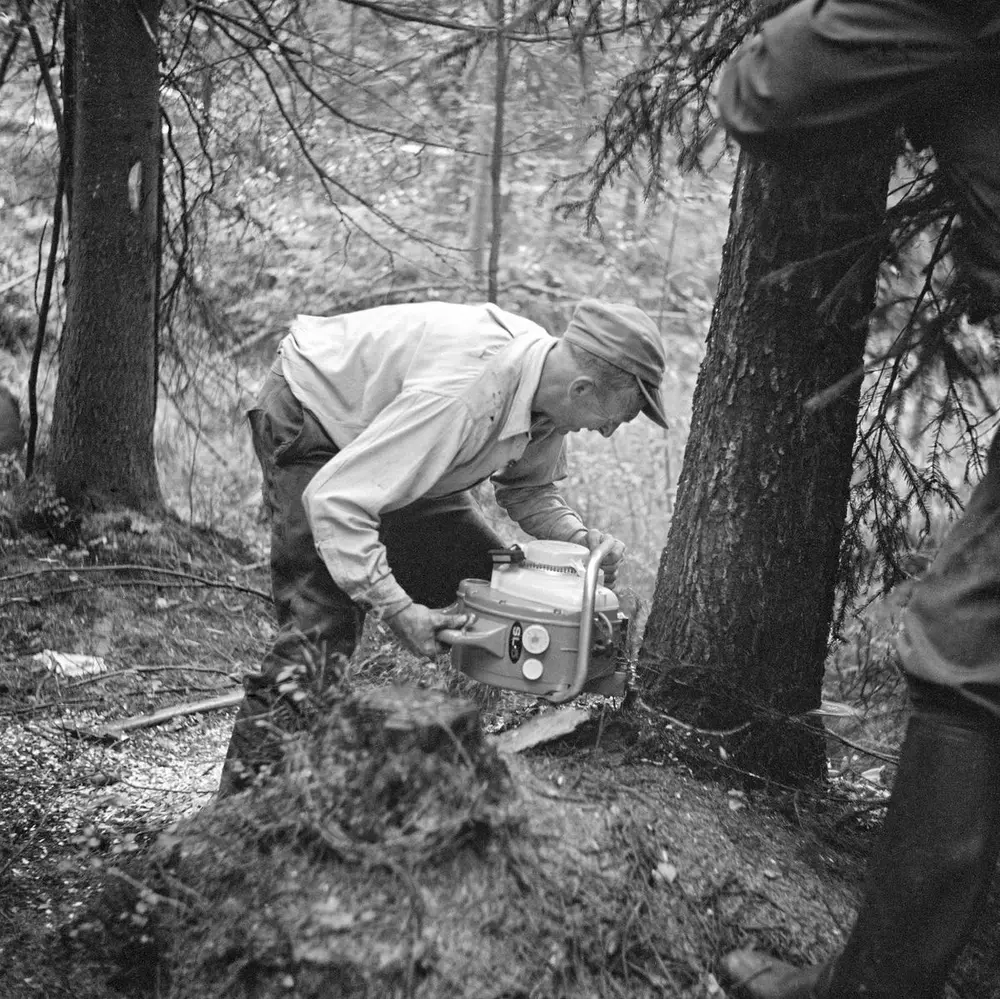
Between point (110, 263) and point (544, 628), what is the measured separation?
3.82 meters

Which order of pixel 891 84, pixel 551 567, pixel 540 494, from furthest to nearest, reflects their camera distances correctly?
pixel 540 494 < pixel 551 567 < pixel 891 84

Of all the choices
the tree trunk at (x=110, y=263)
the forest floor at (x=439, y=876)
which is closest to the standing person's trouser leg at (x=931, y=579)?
the forest floor at (x=439, y=876)

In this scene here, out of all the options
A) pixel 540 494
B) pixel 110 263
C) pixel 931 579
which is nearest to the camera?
pixel 931 579

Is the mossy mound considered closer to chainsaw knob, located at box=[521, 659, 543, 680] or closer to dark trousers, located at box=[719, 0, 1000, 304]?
chainsaw knob, located at box=[521, 659, 543, 680]

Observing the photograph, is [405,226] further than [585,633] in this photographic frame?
Yes

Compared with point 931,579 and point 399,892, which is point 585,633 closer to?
point 399,892

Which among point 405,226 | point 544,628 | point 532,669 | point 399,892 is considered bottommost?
point 399,892

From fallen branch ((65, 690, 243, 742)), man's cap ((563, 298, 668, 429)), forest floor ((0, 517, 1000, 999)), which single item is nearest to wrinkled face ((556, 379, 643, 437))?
man's cap ((563, 298, 668, 429))

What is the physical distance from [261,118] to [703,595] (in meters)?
4.33

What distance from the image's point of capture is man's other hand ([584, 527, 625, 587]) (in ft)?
10.8

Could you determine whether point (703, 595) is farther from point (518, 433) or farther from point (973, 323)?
point (973, 323)

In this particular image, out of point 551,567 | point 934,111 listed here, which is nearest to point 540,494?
point 551,567

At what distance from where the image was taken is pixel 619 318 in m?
2.88

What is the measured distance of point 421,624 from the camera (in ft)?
9.33
